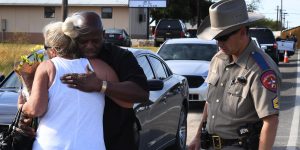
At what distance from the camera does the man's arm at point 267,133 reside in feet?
11.5

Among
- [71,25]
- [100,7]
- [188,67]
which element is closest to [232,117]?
[71,25]

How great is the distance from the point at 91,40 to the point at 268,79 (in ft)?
3.65

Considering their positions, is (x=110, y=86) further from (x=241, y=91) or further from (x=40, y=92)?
(x=241, y=91)

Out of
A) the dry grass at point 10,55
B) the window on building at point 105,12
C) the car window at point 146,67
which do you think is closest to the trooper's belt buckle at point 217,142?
the car window at point 146,67

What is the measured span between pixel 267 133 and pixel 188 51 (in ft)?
34.6

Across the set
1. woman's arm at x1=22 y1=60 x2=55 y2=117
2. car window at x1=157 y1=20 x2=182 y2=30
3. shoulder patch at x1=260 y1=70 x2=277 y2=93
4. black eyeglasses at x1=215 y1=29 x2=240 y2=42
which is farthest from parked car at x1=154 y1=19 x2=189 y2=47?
woman's arm at x1=22 y1=60 x2=55 y2=117

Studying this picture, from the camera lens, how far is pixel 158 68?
7672mm

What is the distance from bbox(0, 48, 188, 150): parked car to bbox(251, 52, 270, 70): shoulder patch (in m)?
1.73

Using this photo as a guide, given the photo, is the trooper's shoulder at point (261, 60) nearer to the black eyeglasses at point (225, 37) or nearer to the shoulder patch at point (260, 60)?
the shoulder patch at point (260, 60)

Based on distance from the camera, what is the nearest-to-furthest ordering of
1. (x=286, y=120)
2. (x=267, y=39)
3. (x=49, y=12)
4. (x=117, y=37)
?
(x=286, y=120) < (x=267, y=39) < (x=117, y=37) < (x=49, y=12)

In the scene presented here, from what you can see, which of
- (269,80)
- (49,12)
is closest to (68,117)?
(269,80)

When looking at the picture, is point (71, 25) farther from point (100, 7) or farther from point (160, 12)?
point (160, 12)

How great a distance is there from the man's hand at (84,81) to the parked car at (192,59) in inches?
360

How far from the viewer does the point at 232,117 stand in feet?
12.2
